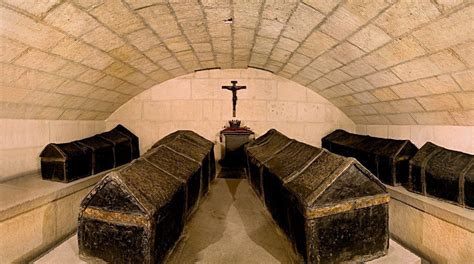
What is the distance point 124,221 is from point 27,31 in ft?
6.16

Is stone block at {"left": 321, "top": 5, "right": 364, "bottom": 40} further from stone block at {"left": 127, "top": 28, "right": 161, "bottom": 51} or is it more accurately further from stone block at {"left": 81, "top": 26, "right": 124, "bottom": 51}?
stone block at {"left": 81, "top": 26, "right": 124, "bottom": 51}

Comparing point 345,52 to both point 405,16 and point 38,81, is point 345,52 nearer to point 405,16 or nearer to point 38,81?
point 405,16

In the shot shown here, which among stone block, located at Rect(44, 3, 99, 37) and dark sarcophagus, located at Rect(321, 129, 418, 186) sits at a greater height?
stone block, located at Rect(44, 3, 99, 37)

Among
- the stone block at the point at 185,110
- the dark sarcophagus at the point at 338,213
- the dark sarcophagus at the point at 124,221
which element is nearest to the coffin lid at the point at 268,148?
the dark sarcophagus at the point at 338,213

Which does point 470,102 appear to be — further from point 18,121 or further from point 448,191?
point 18,121

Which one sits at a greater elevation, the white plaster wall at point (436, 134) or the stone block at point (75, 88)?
the stone block at point (75, 88)

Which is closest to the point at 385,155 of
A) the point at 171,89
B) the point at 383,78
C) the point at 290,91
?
the point at 383,78

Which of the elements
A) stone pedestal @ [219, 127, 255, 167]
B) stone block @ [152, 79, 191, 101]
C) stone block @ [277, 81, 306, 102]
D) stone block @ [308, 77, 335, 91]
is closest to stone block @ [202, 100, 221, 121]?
stone block @ [152, 79, 191, 101]

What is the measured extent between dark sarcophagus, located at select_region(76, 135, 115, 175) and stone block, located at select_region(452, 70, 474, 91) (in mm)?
4781

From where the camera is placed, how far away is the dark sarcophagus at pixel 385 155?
147 inches

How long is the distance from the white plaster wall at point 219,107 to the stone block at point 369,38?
2855 millimetres

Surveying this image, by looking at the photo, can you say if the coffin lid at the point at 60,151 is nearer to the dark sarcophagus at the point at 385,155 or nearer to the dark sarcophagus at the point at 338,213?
the dark sarcophagus at the point at 338,213

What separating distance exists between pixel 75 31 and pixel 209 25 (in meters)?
1.53

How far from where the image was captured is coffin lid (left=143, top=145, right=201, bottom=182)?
2531 mm
